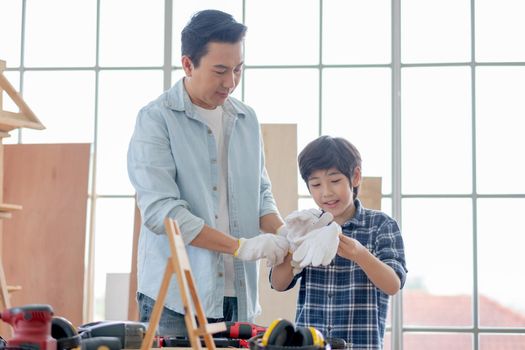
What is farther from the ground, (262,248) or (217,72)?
(217,72)

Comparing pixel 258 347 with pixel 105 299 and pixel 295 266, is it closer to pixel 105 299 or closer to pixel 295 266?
pixel 295 266

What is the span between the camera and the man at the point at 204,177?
88.6 inches

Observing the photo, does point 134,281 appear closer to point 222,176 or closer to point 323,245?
point 222,176

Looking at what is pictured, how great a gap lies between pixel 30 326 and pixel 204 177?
0.92 m

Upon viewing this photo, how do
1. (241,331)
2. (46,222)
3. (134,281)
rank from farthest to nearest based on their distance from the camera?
(46,222), (134,281), (241,331)

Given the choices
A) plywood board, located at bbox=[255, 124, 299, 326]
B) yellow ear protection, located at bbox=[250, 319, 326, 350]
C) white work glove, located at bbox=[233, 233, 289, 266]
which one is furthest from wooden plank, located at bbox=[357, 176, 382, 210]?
yellow ear protection, located at bbox=[250, 319, 326, 350]

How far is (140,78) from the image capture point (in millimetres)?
4637

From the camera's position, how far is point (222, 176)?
2.40 meters

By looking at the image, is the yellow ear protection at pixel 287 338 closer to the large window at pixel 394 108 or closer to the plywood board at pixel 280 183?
the plywood board at pixel 280 183

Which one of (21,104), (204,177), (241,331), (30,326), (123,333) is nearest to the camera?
(30,326)

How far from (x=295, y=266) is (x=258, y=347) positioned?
0.68 metres

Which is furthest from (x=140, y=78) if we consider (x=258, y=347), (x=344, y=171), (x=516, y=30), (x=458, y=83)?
(x=258, y=347)

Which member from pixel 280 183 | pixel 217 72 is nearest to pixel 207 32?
Answer: pixel 217 72

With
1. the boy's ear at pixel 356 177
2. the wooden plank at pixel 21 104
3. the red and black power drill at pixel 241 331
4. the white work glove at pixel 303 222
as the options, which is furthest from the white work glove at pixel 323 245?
the wooden plank at pixel 21 104
